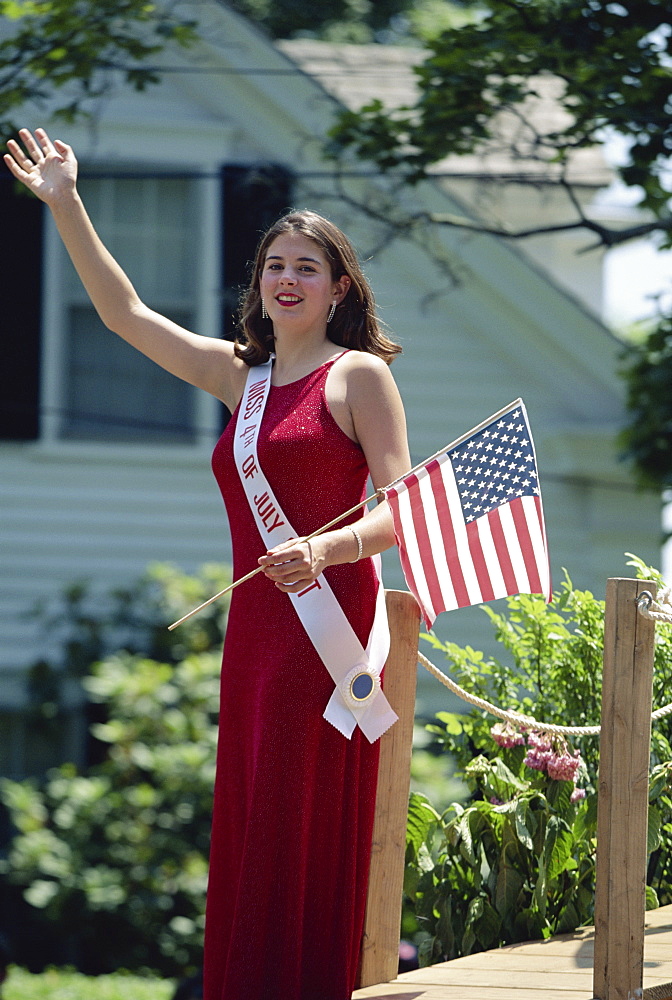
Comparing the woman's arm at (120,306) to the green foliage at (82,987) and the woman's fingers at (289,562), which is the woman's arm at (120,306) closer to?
the woman's fingers at (289,562)

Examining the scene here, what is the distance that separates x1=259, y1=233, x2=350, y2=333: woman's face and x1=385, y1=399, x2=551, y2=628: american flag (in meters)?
0.45

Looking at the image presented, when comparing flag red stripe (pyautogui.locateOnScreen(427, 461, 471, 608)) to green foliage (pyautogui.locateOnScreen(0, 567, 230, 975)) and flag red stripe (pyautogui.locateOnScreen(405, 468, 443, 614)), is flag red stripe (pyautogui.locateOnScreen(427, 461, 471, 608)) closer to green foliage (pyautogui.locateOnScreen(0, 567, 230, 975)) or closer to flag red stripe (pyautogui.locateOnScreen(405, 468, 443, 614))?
flag red stripe (pyautogui.locateOnScreen(405, 468, 443, 614))

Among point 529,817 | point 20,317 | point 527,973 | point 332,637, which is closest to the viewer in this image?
point 332,637

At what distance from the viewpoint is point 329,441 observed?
290 cm

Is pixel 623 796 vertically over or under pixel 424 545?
under

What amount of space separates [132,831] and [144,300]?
3618 mm

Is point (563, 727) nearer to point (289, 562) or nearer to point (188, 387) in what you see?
point (289, 562)

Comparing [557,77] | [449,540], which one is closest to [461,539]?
[449,540]

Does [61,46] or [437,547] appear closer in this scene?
[437,547]

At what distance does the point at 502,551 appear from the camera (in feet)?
10.2

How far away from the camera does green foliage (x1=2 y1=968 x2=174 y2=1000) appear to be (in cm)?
748

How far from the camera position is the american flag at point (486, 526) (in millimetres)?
3072

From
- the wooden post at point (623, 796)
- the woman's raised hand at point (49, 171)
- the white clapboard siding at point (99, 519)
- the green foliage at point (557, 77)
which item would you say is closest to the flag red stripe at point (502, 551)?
the wooden post at point (623, 796)

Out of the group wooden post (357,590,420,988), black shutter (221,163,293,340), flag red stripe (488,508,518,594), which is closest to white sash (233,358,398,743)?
flag red stripe (488,508,518,594)
